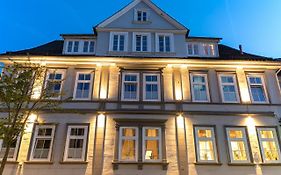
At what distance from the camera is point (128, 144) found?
48.9 ft

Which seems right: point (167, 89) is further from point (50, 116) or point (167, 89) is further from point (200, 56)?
point (50, 116)

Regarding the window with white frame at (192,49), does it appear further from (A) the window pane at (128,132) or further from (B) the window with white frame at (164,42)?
(A) the window pane at (128,132)

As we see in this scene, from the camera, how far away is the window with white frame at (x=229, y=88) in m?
16.8

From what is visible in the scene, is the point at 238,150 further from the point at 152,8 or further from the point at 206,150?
the point at 152,8

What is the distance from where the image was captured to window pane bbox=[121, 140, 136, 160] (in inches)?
575

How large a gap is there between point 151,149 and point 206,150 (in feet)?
10.5

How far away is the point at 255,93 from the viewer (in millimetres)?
17156

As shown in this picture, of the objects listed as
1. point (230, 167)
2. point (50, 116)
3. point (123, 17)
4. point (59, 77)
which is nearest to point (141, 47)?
point (123, 17)

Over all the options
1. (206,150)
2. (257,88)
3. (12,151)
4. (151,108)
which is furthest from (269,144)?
(12,151)

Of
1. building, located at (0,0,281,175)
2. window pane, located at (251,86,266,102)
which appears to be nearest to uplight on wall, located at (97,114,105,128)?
building, located at (0,0,281,175)

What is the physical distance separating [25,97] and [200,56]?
12.0m

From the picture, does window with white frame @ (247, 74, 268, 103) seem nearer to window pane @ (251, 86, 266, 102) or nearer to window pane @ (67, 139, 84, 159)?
window pane @ (251, 86, 266, 102)

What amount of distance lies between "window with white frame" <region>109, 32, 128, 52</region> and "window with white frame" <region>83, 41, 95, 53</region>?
150 centimetres

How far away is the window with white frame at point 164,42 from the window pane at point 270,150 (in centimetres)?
854
